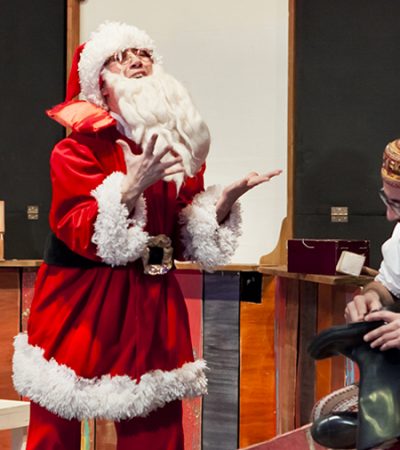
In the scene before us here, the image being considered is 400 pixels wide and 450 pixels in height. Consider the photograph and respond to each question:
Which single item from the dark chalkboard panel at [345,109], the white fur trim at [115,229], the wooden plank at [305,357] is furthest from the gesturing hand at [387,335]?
the dark chalkboard panel at [345,109]

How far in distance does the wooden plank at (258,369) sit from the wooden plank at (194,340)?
0.54ft

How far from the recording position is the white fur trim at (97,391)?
198 cm

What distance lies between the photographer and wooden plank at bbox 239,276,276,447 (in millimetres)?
3305

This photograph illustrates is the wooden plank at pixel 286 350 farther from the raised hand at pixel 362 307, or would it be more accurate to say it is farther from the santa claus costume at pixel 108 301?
the raised hand at pixel 362 307

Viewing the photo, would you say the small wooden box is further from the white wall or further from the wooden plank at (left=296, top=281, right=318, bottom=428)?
the white wall

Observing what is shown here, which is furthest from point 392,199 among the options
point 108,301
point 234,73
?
point 234,73

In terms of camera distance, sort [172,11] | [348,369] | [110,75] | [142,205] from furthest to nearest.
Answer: [172,11] < [348,369] < [110,75] < [142,205]

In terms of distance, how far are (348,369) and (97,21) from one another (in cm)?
181

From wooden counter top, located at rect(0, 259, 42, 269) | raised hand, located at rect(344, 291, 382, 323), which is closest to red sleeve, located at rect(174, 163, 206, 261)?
raised hand, located at rect(344, 291, 382, 323)

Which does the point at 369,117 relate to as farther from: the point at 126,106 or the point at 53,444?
the point at 53,444

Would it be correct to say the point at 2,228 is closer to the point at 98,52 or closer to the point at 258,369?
the point at 258,369

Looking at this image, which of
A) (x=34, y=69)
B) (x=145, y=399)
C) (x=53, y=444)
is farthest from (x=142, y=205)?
(x=34, y=69)

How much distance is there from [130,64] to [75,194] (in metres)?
0.40

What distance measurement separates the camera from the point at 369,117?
330cm
